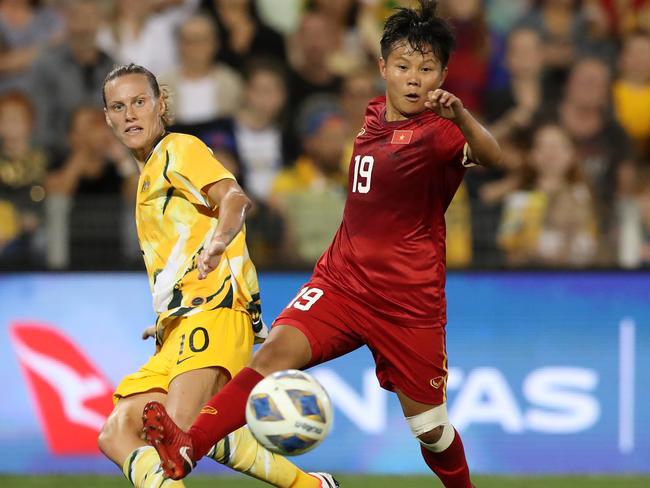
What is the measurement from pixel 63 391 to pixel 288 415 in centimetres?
412

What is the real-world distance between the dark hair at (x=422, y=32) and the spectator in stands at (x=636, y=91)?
16.9 ft

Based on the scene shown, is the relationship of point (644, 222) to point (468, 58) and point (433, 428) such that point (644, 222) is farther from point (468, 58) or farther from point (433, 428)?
point (433, 428)

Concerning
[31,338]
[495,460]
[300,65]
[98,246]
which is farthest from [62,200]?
[495,460]

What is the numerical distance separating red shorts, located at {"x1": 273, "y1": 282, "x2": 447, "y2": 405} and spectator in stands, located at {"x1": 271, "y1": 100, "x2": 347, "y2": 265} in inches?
115

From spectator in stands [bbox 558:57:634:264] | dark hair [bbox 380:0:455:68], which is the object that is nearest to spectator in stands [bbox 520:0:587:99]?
spectator in stands [bbox 558:57:634:264]

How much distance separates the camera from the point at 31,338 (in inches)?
347

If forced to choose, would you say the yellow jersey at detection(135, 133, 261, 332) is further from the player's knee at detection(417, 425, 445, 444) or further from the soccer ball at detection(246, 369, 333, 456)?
the player's knee at detection(417, 425, 445, 444)

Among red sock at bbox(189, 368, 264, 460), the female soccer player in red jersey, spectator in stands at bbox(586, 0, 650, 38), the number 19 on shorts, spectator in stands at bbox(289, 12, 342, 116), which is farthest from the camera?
spectator in stands at bbox(586, 0, 650, 38)

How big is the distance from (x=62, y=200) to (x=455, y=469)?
12.6 ft

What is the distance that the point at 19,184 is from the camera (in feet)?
31.8

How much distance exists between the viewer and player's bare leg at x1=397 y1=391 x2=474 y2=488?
5.91 m

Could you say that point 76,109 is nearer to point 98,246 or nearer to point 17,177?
point 17,177

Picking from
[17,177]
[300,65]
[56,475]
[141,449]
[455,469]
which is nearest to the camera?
[141,449]

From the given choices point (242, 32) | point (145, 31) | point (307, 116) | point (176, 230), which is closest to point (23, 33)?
point (145, 31)
